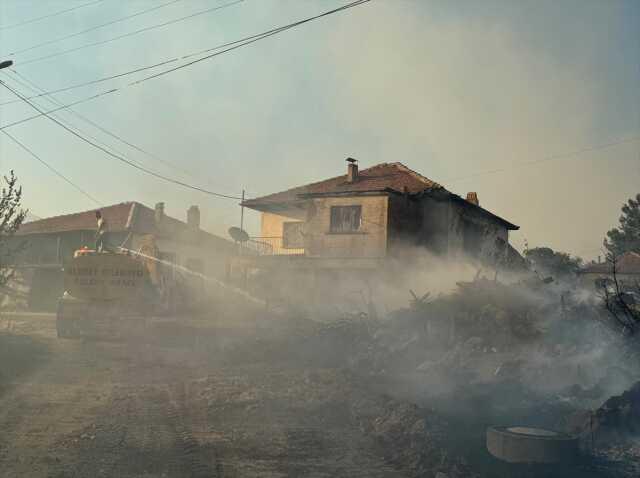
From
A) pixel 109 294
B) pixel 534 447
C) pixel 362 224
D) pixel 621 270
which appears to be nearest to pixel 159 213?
pixel 362 224

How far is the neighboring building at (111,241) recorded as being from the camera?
36.2 m

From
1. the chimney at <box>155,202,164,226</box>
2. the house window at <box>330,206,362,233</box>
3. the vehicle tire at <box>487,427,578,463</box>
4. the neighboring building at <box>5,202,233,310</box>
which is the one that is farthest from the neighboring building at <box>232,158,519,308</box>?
the vehicle tire at <box>487,427,578,463</box>

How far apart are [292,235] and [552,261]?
35.6 meters

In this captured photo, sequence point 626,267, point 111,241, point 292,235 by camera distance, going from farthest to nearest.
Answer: point 626,267
point 111,241
point 292,235

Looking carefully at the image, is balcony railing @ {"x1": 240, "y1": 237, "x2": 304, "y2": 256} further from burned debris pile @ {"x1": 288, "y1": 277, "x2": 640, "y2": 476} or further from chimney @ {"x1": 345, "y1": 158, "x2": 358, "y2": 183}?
burned debris pile @ {"x1": 288, "y1": 277, "x2": 640, "y2": 476}

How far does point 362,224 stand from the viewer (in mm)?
28906

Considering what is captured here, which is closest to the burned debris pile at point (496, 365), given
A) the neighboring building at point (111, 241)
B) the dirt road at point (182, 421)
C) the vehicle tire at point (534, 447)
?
the vehicle tire at point (534, 447)

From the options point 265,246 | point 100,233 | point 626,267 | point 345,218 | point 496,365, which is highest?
point 626,267

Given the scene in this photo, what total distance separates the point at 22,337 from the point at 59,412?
1041 cm

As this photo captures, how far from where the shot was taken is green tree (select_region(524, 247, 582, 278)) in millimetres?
55156

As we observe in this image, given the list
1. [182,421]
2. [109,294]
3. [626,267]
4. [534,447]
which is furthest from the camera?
[626,267]

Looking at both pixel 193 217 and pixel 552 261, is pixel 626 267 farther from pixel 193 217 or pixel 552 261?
pixel 193 217

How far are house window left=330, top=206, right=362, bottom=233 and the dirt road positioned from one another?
15.0 metres

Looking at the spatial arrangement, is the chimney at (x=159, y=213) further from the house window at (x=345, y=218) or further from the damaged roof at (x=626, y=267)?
the damaged roof at (x=626, y=267)
